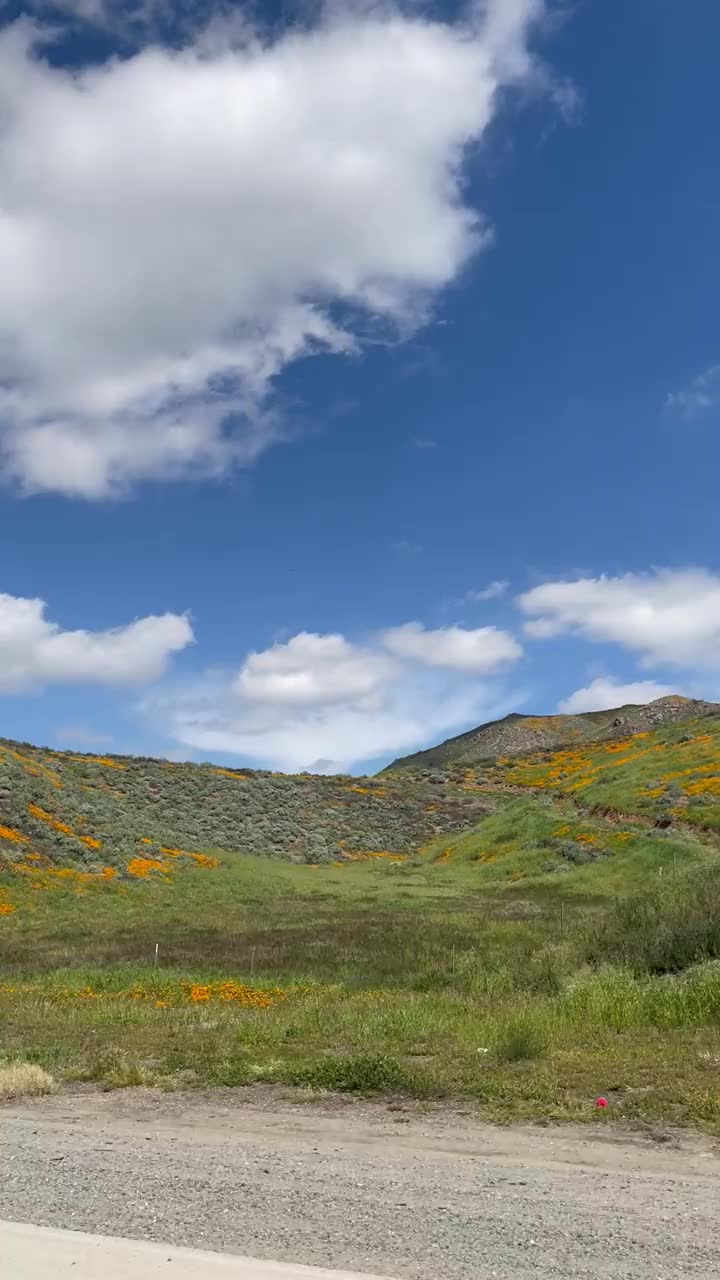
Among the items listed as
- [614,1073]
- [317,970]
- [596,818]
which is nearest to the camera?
[614,1073]

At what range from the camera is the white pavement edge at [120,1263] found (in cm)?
559

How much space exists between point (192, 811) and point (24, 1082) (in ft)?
195

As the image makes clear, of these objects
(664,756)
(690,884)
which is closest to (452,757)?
(664,756)

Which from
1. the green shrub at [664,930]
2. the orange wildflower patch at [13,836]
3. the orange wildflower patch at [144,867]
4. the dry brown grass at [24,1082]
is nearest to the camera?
the dry brown grass at [24,1082]

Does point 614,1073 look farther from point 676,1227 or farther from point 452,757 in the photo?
point 452,757

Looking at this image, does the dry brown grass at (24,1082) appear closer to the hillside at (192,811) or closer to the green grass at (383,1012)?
the green grass at (383,1012)

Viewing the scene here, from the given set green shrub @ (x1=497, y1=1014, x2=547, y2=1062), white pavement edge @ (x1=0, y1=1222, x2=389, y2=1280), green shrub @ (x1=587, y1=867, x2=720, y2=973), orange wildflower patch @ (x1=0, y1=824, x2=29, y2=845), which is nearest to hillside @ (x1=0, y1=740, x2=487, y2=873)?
orange wildflower patch @ (x1=0, y1=824, x2=29, y2=845)

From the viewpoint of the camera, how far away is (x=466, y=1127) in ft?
29.9

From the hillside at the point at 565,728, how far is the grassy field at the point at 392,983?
8701 centimetres

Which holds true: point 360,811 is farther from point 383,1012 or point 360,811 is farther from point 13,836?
point 383,1012

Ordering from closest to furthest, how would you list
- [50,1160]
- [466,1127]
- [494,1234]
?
[494,1234] < [50,1160] < [466,1127]

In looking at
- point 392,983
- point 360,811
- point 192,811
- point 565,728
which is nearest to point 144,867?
point 192,811

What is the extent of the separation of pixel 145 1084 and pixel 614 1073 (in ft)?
20.0

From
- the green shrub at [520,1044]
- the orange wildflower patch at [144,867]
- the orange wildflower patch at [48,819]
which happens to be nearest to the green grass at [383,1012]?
the green shrub at [520,1044]
